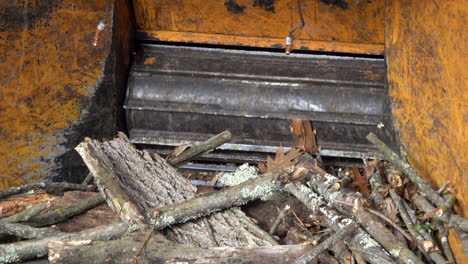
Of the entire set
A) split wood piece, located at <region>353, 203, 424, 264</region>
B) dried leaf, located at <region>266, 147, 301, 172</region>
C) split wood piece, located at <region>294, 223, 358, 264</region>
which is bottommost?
dried leaf, located at <region>266, 147, 301, 172</region>

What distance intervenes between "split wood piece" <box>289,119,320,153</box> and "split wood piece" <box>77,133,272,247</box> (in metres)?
0.96

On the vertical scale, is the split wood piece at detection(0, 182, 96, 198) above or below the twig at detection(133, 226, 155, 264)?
below

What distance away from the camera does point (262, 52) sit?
338cm

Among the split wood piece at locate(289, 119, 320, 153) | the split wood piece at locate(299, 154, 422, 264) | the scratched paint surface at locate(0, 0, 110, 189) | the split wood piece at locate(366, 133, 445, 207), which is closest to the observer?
the split wood piece at locate(299, 154, 422, 264)

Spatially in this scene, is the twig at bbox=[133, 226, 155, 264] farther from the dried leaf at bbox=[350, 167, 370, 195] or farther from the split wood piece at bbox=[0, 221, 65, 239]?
the dried leaf at bbox=[350, 167, 370, 195]

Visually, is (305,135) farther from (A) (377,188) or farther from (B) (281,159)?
(A) (377,188)

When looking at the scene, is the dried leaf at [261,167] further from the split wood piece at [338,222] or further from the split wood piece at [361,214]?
the split wood piece at [338,222]

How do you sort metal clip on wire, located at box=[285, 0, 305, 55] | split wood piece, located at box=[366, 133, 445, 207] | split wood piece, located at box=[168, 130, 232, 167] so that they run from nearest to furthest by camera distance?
split wood piece, located at box=[366, 133, 445, 207] < split wood piece, located at box=[168, 130, 232, 167] < metal clip on wire, located at box=[285, 0, 305, 55]

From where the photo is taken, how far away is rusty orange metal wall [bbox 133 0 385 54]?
3254 millimetres

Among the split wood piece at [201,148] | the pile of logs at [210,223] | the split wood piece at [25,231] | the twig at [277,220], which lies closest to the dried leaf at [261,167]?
the split wood piece at [201,148]

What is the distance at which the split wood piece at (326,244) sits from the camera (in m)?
1.72

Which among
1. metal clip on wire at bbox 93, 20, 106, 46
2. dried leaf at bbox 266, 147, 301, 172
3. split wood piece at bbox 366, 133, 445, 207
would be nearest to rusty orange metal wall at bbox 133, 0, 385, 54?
metal clip on wire at bbox 93, 20, 106, 46

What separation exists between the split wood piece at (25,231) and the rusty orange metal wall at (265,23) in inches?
66.5

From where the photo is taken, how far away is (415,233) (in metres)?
2.04
